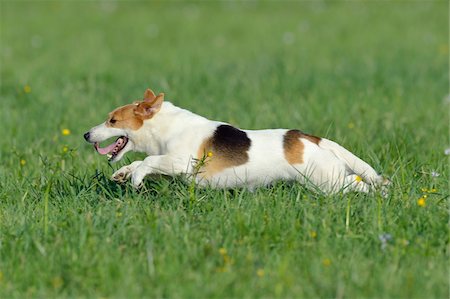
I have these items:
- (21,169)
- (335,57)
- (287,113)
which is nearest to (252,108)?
(287,113)

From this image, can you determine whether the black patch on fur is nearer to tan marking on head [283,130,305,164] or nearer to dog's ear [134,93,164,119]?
tan marking on head [283,130,305,164]

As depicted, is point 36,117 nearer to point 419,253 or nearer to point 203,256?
point 203,256

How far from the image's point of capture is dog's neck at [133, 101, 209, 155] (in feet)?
16.9

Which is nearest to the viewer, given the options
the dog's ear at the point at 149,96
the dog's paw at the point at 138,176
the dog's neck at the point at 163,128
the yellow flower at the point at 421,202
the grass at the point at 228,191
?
the grass at the point at 228,191

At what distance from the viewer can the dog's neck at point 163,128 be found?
5141mm

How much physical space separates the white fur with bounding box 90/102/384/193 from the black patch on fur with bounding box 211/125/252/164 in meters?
0.03

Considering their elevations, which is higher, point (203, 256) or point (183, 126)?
point (183, 126)

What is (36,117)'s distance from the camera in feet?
26.8

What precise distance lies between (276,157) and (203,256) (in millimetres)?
1026

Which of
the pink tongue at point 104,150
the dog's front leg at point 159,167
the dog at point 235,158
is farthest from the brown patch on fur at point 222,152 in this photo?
the pink tongue at point 104,150

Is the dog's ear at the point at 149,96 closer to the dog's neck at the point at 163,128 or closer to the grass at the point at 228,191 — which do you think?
the dog's neck at the point at 163,128

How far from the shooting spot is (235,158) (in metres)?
5.02

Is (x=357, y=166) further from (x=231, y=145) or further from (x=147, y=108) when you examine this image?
(x=147, y=108)

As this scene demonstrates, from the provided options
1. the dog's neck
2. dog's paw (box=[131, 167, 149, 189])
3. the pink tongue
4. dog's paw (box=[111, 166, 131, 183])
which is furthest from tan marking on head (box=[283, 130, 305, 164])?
the pink tongue
